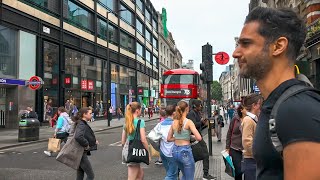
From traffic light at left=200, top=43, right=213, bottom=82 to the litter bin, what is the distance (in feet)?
29.7

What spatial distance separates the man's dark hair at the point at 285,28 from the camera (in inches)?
68.1

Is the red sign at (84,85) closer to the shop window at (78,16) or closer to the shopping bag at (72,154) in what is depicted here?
the shop window at (78,16)

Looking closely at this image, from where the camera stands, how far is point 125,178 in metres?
8.83

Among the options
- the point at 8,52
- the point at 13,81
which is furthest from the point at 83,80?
the point at 13,81

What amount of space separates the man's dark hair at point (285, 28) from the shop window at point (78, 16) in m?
30.4

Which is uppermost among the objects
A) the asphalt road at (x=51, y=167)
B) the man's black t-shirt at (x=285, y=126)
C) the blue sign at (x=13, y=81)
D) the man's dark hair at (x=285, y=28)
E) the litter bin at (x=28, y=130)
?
the blue sign at (x=13, y=81)

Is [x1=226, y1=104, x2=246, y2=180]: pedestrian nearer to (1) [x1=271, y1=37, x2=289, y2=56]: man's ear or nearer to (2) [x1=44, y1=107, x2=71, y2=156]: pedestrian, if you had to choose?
(1) [x1=271, y1=37, x2=289, y2=56]: man's ear

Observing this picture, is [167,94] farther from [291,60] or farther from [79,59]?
[291,60]

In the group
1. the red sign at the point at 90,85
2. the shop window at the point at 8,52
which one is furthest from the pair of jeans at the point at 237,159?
the red sign at the point at 90,85

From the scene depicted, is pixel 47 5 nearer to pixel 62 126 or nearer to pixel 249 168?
pixel 62 126

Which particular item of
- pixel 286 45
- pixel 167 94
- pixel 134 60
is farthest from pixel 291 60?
pixel 134 60

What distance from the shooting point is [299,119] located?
142 cm

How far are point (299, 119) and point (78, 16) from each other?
33674 mm

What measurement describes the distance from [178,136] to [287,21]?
15.7ft
